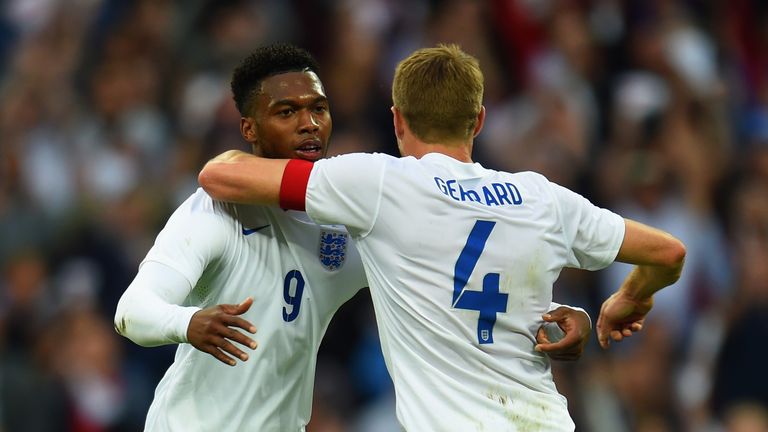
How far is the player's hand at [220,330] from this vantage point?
367 cm

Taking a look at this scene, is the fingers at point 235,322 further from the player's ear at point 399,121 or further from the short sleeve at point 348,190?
the player's ear at point 399,121

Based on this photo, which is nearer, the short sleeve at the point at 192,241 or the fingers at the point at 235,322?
the fingers at the point at 235,322

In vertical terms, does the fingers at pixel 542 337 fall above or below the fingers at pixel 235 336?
below

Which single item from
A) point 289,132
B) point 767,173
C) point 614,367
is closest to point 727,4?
point 767,173

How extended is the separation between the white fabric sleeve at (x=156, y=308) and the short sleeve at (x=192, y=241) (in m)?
0.04

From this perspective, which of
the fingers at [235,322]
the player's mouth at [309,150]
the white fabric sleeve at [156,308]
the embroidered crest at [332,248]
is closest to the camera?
the fingers at [235,322]

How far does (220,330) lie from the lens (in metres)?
3.67

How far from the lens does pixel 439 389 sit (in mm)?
3869

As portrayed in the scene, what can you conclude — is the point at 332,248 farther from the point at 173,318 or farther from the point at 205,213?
the point at 173,318

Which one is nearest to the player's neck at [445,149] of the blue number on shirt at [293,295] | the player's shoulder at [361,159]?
the player's shoulder at [361,159]

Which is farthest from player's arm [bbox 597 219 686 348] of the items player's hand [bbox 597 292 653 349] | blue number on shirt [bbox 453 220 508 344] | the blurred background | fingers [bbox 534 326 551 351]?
the blurred background

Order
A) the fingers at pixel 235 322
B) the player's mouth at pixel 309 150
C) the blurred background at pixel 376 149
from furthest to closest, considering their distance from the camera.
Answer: the blurred background at pixel 376 149, the player's mouth at pixel 309 150, the fingers at pixel 235 322

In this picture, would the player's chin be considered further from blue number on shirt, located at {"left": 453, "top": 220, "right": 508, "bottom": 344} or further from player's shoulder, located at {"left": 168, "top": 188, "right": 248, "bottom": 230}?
blue number on shirt, located at {"left": 453, "top": 220, "right": 508, "bottom": 344}

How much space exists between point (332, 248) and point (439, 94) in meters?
0.79
